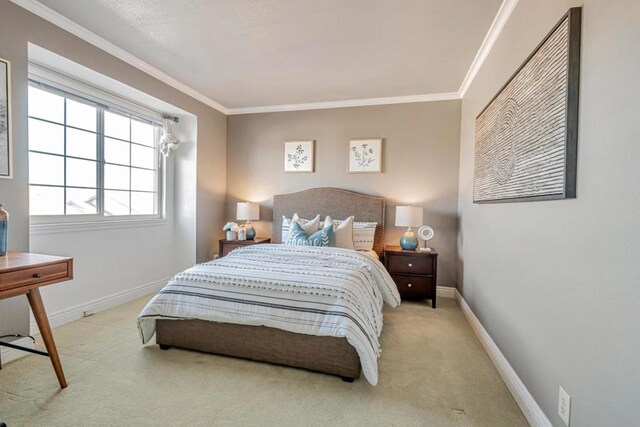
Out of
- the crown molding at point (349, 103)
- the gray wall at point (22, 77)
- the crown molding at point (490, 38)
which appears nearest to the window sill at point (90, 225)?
the gray wall at point (22, 77)

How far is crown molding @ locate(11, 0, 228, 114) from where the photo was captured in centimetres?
224

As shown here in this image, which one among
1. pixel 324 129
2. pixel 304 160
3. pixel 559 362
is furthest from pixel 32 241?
pixel 559 362

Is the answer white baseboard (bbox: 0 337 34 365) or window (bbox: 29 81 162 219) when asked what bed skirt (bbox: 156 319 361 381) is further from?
window (bbox: 29 81 162 219)

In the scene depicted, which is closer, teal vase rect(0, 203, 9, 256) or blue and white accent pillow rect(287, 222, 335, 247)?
teal vase rect(0, 203, 9, 256)

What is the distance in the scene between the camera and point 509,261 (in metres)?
2.03

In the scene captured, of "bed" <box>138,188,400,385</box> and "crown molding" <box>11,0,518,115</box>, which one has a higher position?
"crown molding" <box>11,0,518,115</box>

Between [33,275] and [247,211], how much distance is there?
8.65 ft

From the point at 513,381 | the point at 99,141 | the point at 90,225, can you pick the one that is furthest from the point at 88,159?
the point at 513,381

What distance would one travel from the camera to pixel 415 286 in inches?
137

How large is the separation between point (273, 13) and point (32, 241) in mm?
2772

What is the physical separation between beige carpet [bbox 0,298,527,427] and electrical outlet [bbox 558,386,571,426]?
0.36 metres

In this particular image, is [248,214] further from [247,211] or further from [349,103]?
[349,103]

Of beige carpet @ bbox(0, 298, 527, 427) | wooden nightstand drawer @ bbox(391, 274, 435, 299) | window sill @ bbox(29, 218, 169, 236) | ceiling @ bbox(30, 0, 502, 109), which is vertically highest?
ceiling @ bbox(30, 0, 502, 109)

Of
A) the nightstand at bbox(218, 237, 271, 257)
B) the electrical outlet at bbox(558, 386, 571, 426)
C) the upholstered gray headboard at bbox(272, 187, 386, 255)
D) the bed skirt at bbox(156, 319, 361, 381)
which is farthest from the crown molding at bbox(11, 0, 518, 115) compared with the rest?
the bed skirt at bbox(156, 319, 361, 381)
